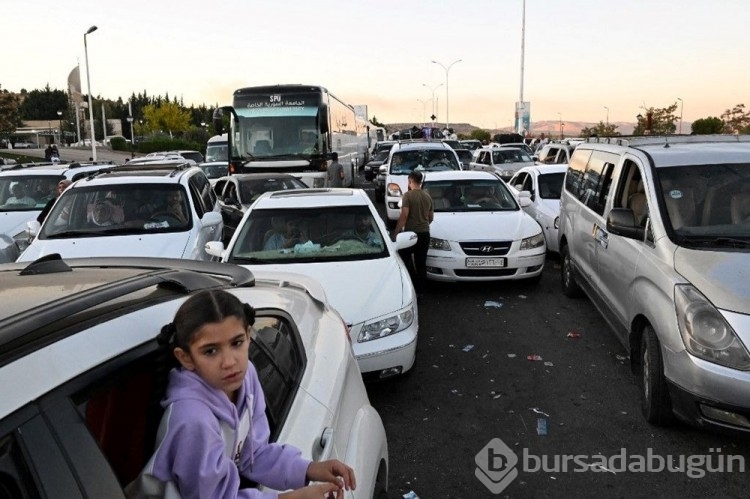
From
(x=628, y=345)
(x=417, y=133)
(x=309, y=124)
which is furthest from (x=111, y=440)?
(x=417, y=133)

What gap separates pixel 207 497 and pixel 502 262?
711 centimetres

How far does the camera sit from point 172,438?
1.67 metres

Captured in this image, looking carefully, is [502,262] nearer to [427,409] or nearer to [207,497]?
[427,409]

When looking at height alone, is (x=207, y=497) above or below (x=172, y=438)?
below

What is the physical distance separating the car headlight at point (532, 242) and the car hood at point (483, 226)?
6cm

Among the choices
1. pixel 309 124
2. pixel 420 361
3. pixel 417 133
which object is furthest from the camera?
pixel 417 133

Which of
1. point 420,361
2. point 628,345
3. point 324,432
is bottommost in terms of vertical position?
point 420,361

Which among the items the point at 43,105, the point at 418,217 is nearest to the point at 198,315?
the point at 418,217

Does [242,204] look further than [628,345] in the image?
Yes

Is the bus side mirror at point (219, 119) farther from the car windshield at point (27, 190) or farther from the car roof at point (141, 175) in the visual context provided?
the car roof at point (141, 175)

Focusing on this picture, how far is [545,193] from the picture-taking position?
11977mm

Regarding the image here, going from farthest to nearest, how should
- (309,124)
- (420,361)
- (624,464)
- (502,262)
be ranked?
(309,124)
(502,262)
(420,361)
(624,464)

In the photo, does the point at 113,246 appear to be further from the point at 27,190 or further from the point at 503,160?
the point at 503,160

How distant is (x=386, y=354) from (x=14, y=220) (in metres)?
7.93
